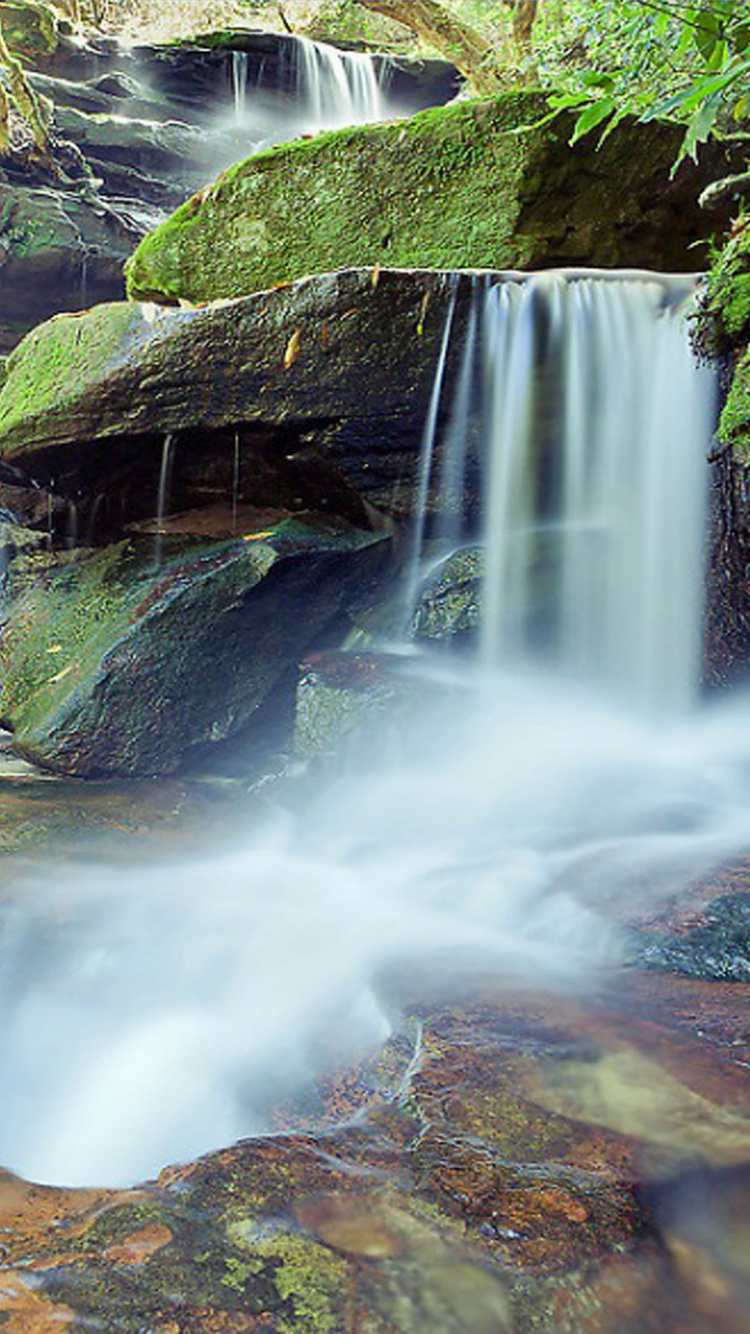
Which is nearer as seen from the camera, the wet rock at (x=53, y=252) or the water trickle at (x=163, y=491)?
the water trickle at (x=163, y=491)

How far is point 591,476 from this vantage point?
5770 millimetres

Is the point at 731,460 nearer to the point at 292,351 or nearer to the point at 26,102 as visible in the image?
the point at 292,351

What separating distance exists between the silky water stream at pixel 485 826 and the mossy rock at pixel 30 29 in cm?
1607

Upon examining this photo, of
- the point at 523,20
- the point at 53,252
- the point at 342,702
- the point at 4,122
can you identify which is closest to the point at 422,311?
the point at 342,702

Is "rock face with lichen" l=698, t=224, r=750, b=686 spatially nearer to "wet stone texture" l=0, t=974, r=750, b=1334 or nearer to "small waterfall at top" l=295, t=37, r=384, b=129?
"wet stone texture" l=0, t=974, r=750, b=1334

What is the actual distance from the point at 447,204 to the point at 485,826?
4.40 metres

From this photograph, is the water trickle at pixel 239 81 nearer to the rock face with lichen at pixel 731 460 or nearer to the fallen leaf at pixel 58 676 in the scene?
the fallen leaf at pixel 58 676

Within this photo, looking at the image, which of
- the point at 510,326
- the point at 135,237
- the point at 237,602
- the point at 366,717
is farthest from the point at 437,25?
the point at 366,717

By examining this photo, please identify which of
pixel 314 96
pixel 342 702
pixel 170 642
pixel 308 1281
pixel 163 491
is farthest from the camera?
pixel 314 96

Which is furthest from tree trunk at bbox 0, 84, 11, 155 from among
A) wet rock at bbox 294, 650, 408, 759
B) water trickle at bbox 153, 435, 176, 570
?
wet rock at bbox 294, 650, 408, 759

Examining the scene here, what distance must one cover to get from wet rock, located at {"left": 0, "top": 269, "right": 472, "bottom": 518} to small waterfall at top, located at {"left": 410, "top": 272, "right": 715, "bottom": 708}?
0.32m

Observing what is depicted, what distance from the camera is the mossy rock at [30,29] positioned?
52.0 ft

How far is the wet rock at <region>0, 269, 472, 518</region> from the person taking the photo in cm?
522

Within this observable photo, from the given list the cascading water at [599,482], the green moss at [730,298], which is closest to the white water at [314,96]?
the cascading water at [599,482]
